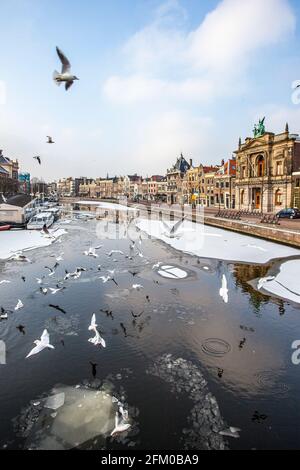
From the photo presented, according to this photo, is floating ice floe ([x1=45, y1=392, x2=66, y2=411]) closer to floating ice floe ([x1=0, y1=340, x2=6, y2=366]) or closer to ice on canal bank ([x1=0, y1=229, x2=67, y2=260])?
floating ice floe ([x1=0, y1=340, x2=6, y2=366])

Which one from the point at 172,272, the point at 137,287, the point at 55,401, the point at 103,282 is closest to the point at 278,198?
the point at 172,272

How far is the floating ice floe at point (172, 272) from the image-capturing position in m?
20.9

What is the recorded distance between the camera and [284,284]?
1819 cm

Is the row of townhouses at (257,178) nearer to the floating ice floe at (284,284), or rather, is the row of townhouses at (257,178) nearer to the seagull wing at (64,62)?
the floating ice floe at (284,284)

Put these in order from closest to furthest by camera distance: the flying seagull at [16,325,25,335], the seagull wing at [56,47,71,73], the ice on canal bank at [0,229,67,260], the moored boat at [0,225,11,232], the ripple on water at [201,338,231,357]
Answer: the ripple on water at [201,338,231,357] → the flying seagull at [16,325,25,335] → the seagull wing at [56,47,71,73] → the ice on canal bank at [0,229,67,260] → the moored boat at [0,225,11,232]

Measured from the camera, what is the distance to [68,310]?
14.7 metres

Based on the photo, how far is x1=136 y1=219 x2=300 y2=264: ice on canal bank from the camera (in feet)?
86.3

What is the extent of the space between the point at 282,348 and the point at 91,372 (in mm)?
7036

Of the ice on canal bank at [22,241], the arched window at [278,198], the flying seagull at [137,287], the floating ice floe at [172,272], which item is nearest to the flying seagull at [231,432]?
the flying seagull at [137,287]

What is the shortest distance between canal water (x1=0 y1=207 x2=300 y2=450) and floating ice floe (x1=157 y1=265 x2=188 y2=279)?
1.64 m

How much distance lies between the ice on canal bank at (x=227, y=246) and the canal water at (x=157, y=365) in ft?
26.4

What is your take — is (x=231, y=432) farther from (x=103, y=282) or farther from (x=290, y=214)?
(x=290, y=214)

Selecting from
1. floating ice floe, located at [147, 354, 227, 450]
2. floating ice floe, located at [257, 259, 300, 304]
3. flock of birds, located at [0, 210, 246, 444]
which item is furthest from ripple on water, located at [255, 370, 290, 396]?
floating ice floe, located at [257, 259, 300, 304]
